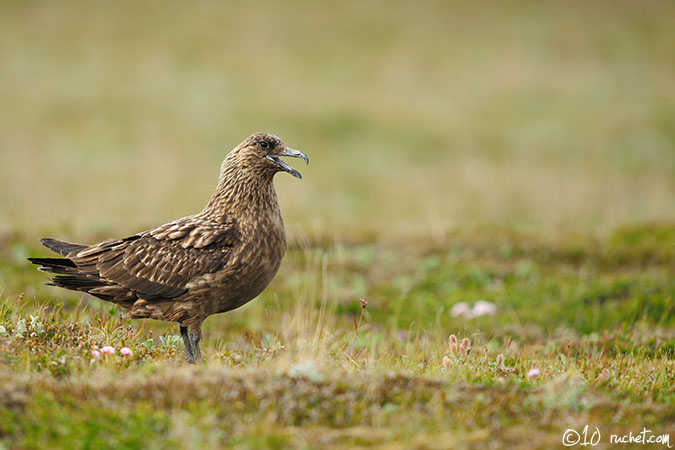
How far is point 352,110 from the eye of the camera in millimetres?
26438

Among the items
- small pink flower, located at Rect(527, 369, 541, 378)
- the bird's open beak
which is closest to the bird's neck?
the bird's open beak

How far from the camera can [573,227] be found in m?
13.5

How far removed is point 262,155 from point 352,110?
65.7 feet

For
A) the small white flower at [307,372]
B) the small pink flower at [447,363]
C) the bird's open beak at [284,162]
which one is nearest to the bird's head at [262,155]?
the bird's open beak at [284,162]

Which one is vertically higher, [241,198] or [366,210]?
[366,210]

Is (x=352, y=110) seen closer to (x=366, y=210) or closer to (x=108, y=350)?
(x=366, y=210)

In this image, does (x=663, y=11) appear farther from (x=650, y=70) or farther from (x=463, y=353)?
(x=463, y=353)

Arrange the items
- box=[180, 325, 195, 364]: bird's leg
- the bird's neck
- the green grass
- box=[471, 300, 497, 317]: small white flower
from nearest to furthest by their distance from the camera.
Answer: the green grass → box=[180, 325, 195, 364]: bird's leg → the bird's neck → box=[471, 300, 497, 317]: small white flower

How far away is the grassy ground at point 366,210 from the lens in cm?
461

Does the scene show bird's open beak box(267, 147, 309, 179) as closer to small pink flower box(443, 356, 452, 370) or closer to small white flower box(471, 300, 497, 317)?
small pink flower box(443, 356, 452, 370)

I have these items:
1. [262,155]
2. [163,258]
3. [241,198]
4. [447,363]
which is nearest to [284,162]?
[262,155]

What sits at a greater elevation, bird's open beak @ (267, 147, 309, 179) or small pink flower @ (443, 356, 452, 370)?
bird's open beak @ (267, 147, 309, 179)

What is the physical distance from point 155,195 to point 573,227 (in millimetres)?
10627

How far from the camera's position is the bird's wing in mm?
6176
